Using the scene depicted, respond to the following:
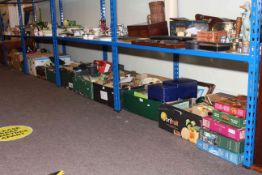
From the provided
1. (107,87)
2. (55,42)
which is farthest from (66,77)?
(107,87)

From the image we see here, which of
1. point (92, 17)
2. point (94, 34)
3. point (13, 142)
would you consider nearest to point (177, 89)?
point (94, 34)

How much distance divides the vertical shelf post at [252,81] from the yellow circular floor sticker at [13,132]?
1.78 meters

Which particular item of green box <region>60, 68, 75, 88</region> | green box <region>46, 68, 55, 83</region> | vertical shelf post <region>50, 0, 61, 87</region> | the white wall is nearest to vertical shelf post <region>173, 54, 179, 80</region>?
the white wall

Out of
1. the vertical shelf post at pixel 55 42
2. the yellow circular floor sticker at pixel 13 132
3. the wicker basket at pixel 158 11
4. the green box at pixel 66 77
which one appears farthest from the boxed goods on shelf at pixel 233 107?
the vertical shelf post at pixel 55 42

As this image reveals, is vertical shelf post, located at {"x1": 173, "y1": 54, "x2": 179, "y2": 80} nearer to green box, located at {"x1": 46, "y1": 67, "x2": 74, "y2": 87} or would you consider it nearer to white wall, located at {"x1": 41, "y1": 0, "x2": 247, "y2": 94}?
white wall, located at {"x1": 41, "y1": 0, "x2": 247, "y2": 94}

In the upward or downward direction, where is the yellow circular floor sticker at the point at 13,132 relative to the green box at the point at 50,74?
downward

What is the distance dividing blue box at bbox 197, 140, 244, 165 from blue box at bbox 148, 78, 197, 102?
0.56 metres

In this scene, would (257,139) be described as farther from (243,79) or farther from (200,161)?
(243,79)

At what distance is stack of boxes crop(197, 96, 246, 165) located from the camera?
1953mm

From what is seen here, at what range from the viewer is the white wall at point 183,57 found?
266 centimetres

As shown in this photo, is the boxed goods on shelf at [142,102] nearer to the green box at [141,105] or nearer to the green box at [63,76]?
the green box at [141,105]

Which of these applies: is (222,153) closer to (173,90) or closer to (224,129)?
(224,129)

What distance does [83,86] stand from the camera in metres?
3.67

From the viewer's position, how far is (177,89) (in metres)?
2.69
